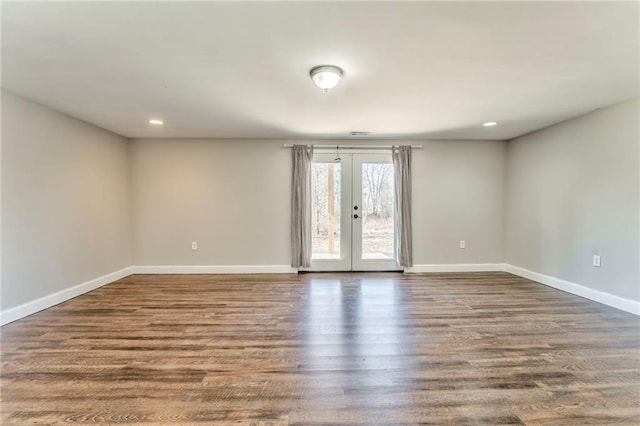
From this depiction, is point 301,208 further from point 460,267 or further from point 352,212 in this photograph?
point 460,267

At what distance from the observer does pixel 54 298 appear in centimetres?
333

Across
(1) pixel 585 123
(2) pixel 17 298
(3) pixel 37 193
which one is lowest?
(2) pixel 17 298

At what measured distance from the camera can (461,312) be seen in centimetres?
312

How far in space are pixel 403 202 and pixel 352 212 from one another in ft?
2.77

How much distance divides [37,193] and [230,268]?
8.39 ft

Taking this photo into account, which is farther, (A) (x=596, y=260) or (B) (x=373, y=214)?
(B) (x=373, y=214)

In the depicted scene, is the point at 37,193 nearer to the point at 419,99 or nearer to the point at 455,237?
the point at 419,99

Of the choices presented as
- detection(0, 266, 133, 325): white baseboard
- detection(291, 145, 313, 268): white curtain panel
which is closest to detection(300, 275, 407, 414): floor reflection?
detection(291, 145, 313, 268): white curtain panel

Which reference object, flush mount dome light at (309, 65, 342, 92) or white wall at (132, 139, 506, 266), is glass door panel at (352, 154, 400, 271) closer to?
white wall at (132, 139, 506, 266)

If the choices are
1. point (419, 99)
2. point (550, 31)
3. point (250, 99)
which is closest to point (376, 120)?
point (419, 99)

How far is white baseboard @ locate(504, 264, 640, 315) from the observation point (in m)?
3.08

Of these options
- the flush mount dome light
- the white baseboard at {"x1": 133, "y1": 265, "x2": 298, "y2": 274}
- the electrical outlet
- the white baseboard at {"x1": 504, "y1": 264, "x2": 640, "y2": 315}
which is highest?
the flush mount dome light

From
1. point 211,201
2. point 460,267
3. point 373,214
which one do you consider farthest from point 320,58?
point 460,267

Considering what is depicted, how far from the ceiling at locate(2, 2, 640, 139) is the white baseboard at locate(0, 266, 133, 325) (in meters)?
2.08
